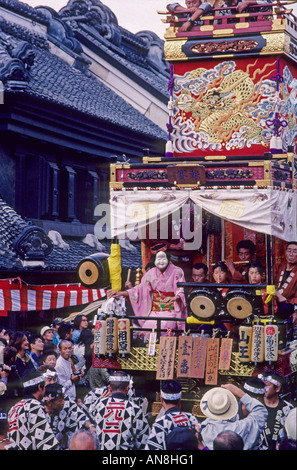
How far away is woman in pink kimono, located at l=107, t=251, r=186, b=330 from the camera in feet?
36.8

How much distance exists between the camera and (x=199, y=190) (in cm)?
1095

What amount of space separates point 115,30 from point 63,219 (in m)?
7.93

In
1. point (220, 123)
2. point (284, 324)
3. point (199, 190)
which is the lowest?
point (284, 324)

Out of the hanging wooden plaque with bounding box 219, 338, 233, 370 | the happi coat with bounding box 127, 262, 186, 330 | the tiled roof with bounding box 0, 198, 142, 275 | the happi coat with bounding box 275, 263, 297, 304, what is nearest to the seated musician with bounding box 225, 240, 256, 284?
the happi coat with bounding box 275, 263, 297, 304

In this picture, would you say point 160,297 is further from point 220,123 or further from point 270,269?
point 220,123

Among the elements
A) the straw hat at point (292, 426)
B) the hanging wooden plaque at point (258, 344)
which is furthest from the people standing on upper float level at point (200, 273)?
the straw hat at point (292, 426)

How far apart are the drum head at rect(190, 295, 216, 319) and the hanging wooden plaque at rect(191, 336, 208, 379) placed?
12.9 inches

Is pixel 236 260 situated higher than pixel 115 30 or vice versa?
pixel 115 30

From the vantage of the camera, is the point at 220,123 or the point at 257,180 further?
the point at 220,123

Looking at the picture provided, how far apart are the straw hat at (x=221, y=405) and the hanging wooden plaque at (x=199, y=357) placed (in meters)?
1.15

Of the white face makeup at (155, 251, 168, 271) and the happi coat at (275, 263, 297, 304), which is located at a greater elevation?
the white face makeup at (155, 251, 168, 271)

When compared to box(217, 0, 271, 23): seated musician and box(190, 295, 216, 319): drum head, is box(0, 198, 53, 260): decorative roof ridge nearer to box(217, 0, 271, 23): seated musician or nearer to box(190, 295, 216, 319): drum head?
box(190, 295, 216, 319): drum head

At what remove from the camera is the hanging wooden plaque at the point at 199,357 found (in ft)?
32.8

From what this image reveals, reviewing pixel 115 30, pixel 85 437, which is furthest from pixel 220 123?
pixel 115 30
